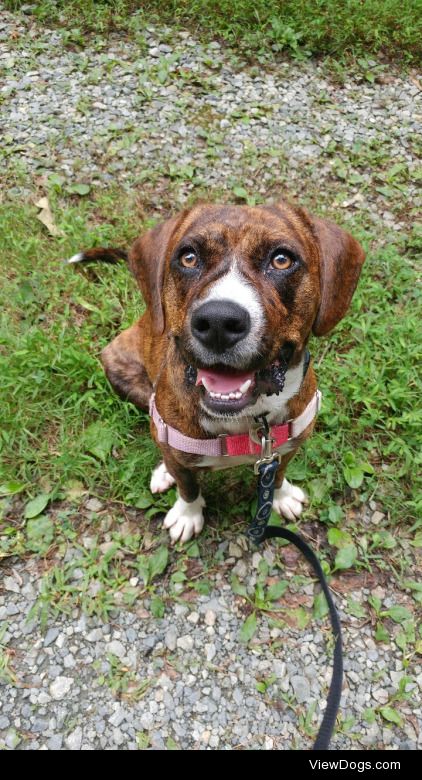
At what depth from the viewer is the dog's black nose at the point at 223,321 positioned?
1.87m

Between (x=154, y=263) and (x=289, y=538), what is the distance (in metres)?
1.60

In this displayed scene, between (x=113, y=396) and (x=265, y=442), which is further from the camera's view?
(x=113, y=396)

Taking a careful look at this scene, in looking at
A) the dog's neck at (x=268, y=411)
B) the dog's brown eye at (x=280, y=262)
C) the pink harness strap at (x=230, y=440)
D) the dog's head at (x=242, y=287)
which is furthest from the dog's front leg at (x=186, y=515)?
the dog's brown eye at (x=280, y=262)

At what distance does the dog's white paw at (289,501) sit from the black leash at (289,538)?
226 mm

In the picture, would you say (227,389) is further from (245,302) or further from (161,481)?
(161,481)

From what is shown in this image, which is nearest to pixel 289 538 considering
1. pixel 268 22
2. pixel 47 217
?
pixel 47 217

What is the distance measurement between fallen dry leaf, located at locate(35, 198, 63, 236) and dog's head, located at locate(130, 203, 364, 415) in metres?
2.16

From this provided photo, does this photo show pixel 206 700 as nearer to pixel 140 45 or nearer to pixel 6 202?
pixel 6 202

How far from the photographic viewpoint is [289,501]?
327cm

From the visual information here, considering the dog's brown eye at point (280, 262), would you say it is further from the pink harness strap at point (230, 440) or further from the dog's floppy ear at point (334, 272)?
the pink harness strap at point (230, 440)

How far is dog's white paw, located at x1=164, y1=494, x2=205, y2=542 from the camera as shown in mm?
3129

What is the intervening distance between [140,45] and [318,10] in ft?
6.81

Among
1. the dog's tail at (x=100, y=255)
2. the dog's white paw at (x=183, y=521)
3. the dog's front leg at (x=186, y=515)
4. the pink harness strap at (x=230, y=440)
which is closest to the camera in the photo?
the pink harness strap at (x=230, y=440)

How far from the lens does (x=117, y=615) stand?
2969 mm
